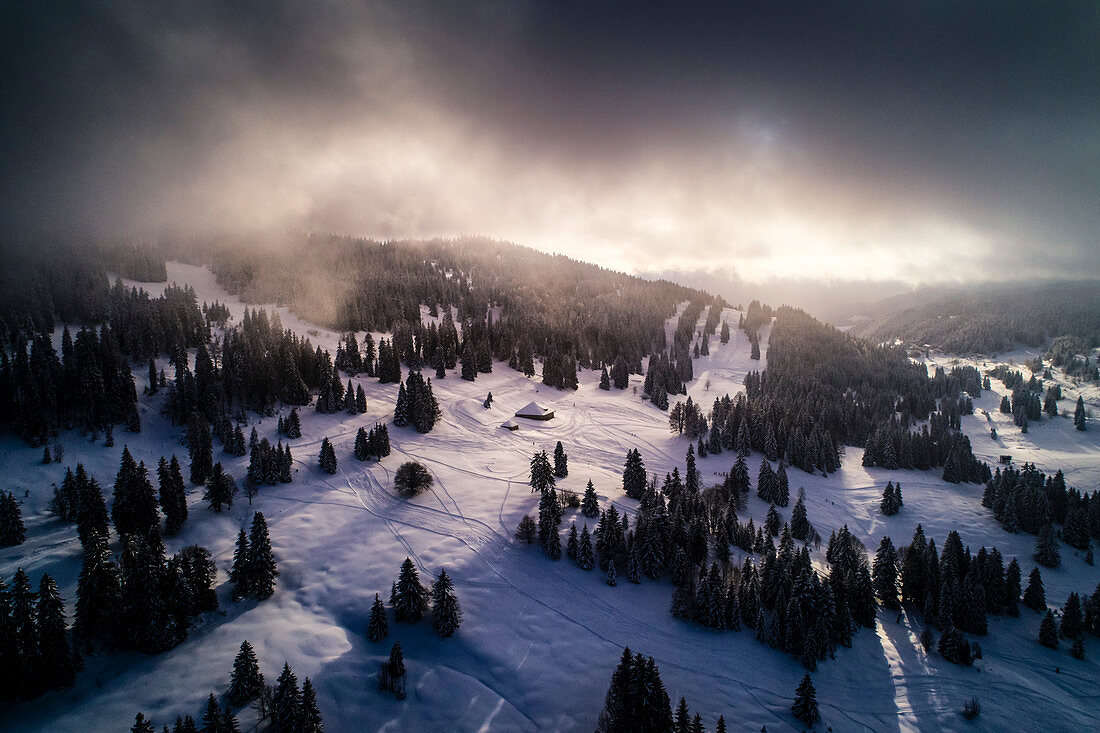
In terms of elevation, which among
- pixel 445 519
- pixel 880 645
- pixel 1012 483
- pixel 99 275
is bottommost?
pixel 880 645

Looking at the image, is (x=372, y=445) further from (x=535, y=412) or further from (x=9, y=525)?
(x=535, y=412)

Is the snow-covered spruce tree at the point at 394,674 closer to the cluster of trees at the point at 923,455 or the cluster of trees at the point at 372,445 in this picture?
the cluster of trees at the point at 372,445

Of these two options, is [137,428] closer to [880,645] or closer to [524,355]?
[524,355]

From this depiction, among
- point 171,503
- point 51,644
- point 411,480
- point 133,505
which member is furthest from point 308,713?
point 133,505

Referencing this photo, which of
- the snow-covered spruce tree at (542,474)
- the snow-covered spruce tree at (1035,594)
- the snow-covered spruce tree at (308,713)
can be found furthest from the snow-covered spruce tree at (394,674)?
the snow-covered spruce tree at (1035,594)

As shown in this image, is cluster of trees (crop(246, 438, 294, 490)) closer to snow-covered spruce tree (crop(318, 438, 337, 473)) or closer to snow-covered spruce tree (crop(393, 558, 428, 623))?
snow-covered spruce tree (crop(318, 438, 337, 473))

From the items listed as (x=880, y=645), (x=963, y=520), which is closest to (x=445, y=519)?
(x=880, y=645)

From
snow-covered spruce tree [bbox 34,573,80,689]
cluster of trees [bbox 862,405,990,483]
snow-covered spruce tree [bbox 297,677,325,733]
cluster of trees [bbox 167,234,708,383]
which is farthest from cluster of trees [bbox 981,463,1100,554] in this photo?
snow-covered spruce tree [bbox 34,573,80,689]
